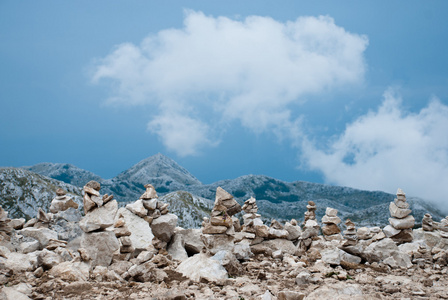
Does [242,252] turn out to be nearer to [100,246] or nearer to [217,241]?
[217,241]

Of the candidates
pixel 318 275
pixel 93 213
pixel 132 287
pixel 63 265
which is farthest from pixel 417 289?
pixel 93 213

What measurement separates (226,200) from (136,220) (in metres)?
8.08

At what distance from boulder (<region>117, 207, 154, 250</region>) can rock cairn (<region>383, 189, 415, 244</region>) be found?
59.0ft

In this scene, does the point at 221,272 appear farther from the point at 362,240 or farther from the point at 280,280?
the point at 362,240

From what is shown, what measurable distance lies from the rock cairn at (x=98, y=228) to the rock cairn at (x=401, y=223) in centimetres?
2021

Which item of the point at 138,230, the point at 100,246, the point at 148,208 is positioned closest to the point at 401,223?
the point at 148,208

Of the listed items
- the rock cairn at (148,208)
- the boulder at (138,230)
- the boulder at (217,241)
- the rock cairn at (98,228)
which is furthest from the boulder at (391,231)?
the rock cairn at (98,228)

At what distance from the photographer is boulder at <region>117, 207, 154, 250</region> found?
2136 cm

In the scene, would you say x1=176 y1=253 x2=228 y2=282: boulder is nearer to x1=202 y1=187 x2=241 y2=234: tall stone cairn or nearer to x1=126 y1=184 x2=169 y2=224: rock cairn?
x1=202 y1=187 x2=241 y2=234: tall stone cairn

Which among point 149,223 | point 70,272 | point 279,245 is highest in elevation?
point 149,223

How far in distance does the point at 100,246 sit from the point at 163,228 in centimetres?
634

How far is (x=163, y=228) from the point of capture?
72.9 ft

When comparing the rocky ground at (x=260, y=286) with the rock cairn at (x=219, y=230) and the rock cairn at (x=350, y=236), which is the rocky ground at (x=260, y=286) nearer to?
the rock cairn at (x=219, y=230)

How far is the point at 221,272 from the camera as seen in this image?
13.3 metres
